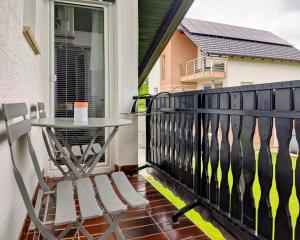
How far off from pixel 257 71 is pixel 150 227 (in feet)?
38.4

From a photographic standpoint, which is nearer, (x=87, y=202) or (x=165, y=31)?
(x=87, y=202)

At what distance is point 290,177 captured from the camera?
1.26 meters

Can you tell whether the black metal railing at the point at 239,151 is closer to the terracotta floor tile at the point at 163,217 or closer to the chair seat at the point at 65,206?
the terracotta floor tile at the point at 163,217

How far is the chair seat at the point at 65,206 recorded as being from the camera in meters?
1.13

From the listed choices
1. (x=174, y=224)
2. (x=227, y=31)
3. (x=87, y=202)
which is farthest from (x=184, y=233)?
(x=227, y=31)

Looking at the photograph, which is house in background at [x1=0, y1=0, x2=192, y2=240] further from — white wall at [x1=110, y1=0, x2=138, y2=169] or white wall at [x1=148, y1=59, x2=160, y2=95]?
white wall at [x1=148, y1=59, x2=160, y2=95]

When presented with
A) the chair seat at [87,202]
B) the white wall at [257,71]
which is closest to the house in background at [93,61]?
the chair seat at [87,202]

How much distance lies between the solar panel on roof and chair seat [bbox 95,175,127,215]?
11.4 meters

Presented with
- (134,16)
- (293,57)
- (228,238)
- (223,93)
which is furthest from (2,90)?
(293,57)

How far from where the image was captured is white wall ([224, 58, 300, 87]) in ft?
37.6

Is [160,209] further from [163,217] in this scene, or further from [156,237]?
[156,237]

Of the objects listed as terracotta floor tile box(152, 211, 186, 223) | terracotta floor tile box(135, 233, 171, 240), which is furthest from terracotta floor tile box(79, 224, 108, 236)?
terracotta floor tile box(152, 211, 186, 223)

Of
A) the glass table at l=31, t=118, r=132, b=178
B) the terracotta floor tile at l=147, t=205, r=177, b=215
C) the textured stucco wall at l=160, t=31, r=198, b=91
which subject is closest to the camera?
the glass table at l=31, t=118, r=132, b=178

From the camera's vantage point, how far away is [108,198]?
4.48 ft
